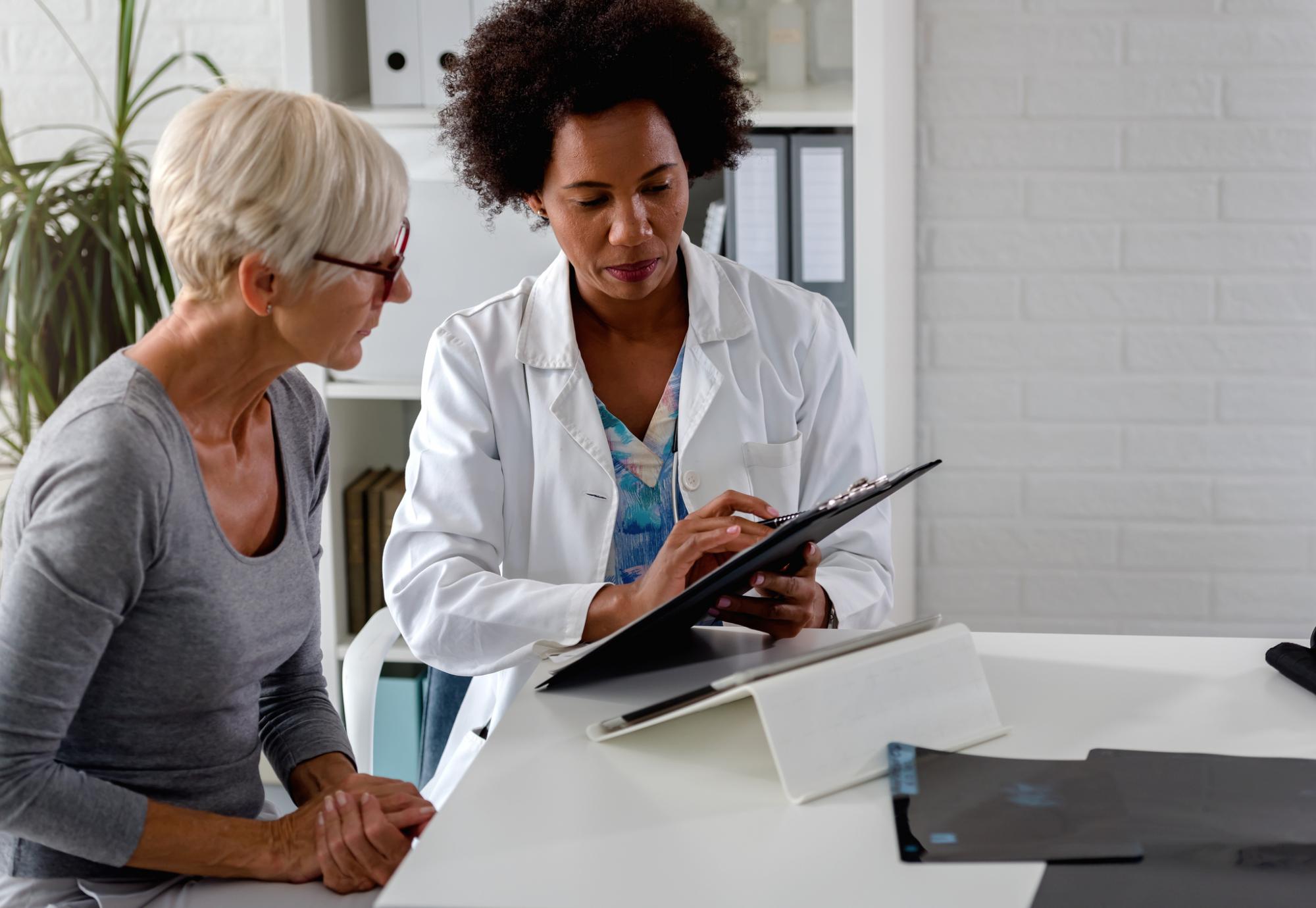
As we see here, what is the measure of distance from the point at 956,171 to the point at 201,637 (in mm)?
1771

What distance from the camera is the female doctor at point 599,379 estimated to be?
161cm

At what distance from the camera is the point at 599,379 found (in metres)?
1.73

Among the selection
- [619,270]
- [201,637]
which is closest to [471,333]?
[619,270]

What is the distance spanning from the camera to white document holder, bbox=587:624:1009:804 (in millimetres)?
920

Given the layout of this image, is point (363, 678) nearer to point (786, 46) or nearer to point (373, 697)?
point (373, 697)

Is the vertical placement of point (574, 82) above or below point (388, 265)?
above

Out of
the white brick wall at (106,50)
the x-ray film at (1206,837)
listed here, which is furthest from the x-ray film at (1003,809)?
the white brick wall at (106,50)

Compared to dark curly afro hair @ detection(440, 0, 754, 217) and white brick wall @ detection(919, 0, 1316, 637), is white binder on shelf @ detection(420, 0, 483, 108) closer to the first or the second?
dark curly afro hair @ detection(440, 0, 754, 217)

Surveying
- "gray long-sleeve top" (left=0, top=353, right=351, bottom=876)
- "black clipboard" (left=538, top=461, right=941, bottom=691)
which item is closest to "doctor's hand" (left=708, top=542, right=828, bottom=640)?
"black clipboard" (left=538, top=461, right=941, bottom=691)

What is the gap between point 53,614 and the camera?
1035mm

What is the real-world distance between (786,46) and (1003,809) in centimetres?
174

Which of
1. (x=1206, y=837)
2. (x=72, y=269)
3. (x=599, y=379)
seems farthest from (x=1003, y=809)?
(x=72, y=269)

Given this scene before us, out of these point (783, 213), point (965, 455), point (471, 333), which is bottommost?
point (965, 455)

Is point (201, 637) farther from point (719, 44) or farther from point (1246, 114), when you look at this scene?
point (1246, 114)
